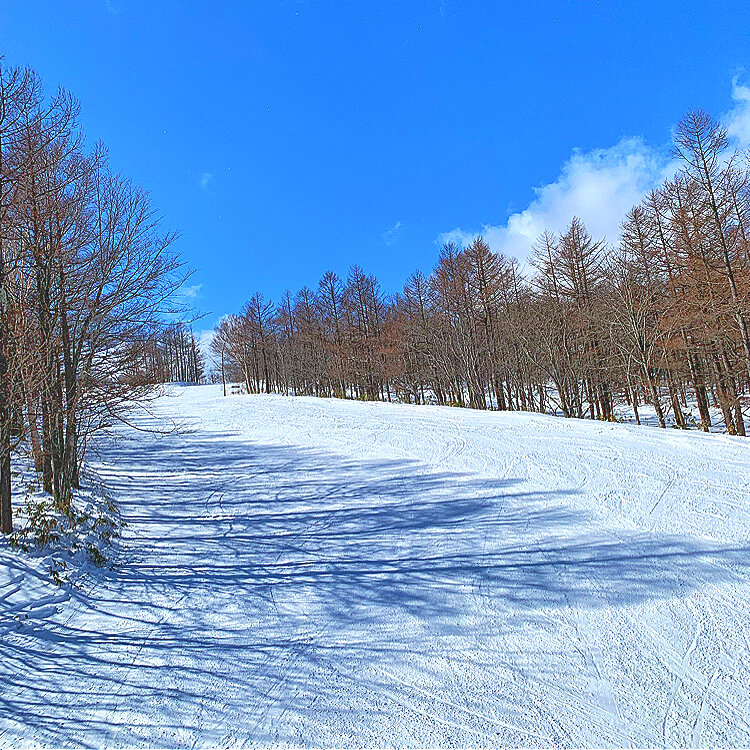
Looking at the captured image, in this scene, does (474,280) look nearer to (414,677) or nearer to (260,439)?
(260,439)

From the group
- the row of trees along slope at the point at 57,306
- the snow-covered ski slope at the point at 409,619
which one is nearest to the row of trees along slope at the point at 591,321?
the snow-covered ski slope at the point at 409,619

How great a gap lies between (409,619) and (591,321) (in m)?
17.3

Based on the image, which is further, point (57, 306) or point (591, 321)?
point (591, 321)

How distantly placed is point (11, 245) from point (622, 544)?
28.4 ft

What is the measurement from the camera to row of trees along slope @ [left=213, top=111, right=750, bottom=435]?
40.8ft

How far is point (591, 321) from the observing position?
58.5ft

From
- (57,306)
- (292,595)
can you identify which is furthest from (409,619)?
(57,306)

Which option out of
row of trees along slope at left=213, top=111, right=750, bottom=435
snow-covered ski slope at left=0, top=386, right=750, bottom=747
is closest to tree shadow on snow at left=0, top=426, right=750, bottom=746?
snow-covered ski slope at left=0, top=386, right=750, bottom=747

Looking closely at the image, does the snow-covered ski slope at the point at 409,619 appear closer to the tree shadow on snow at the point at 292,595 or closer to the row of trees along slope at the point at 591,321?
the tree shadow on snow at the point at 292,595

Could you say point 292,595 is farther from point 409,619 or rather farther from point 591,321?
→ point 591,321

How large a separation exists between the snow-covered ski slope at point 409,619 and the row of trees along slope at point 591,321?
7921 millimetres

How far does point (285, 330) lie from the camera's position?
3838 cm

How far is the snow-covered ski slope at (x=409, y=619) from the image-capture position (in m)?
2.66

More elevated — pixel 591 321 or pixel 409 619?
pixel 591 321
